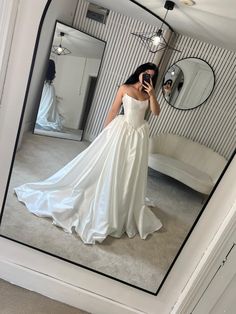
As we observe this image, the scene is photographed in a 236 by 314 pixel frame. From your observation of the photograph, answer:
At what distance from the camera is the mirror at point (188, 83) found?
135 centimetres

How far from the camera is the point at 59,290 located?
5.55 feet

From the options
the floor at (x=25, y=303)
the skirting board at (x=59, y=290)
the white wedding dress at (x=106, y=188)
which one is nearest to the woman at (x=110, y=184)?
the white wedding dress at (x=106, y=188)

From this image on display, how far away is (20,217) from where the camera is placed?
167 centimetres

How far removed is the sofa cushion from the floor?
0.95 metres

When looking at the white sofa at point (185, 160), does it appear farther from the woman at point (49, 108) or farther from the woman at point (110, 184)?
the woman at point (49, 108)

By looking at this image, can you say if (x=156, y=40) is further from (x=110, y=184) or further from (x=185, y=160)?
(x=110, y=184)

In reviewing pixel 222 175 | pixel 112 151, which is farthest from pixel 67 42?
pixel 222 175

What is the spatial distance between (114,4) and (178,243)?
3.94 ft

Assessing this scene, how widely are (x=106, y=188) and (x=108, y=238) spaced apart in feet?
0.97

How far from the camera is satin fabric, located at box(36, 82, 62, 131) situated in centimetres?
145

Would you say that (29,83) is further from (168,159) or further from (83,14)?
(168,159)

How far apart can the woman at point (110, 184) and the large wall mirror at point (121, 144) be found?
0.02 metres

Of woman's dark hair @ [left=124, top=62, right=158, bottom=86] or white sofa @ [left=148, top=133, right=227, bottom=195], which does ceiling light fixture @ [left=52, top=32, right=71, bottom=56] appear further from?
white sofa @ [left=148, top=133, right=227, bottom=195]

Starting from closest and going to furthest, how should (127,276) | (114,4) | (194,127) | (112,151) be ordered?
(114,4)
(194,127)
(112,151)
(127,276)
